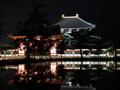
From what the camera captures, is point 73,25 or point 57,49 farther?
point 73,25

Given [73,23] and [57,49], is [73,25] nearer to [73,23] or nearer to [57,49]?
[73,23]

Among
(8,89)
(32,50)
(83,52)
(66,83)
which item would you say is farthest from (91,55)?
(8,89)

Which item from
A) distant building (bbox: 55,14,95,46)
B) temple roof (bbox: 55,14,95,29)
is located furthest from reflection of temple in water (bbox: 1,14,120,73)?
temple roof (bbox: 55,14,95,29)

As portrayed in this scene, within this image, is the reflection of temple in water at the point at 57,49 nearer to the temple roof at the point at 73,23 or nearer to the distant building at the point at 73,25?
the distant building at the point at 73,25

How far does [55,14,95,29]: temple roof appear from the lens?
47.9 m

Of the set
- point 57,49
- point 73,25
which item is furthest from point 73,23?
point 57,49

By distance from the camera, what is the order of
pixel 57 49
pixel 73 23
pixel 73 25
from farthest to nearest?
pixel 73 23, pixel 73 25, pixel 57 49

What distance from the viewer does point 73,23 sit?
4841 centimetres

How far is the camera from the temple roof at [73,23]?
47.9 m

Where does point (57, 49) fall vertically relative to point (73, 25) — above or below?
below

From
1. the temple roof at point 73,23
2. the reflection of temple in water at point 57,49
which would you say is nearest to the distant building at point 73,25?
the temple roof at point 73,23

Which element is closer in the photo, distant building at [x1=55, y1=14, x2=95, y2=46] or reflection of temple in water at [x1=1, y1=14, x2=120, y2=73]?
reflection of temple in water at [x1=1, y1=14, x2=120, y2=73]

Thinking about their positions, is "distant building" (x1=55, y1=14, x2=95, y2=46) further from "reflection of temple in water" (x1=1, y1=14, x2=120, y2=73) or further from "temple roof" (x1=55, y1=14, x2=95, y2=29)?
"reflection of temple in water" (x1=1, y1=14, x2=120, y2=73)

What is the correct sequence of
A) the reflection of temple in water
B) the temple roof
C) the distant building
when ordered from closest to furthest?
1. the reflection of temple in water
2. the distant building
3. the temple roof
